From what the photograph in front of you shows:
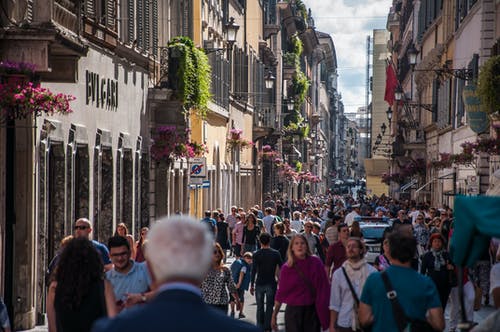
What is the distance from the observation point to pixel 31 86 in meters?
15.8

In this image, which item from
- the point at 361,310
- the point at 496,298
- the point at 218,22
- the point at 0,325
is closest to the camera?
the point at 361,310

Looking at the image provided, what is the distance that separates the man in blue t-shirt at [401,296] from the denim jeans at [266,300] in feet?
27.0

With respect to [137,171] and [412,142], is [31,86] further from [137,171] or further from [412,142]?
[412,142]

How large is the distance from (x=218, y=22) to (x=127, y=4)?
19525mm

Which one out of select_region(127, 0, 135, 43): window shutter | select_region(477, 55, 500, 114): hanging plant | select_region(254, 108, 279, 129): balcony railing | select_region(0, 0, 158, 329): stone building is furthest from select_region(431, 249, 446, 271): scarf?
select_region(254, 108, 279, 129): balcony railing

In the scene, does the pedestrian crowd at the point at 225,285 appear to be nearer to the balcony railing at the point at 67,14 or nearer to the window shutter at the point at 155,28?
the balcony railing at the point at 67,14

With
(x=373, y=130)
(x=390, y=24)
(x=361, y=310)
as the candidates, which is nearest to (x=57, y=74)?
(x=361, y=310)

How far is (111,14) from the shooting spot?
2486 cm

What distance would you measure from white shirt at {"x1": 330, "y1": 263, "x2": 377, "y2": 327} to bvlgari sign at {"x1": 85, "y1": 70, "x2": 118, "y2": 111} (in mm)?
11632

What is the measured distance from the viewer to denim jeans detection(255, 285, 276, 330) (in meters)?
16.5

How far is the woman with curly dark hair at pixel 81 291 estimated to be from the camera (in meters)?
8.68

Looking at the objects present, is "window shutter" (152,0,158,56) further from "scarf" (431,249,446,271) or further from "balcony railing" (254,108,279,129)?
"balcony railing" (254,108,279,129)

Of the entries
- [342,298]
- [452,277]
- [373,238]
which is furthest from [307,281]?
[373,238]

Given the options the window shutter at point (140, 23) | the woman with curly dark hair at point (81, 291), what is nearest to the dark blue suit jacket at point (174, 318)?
the woman with curly dark hair at point (81, 291)
